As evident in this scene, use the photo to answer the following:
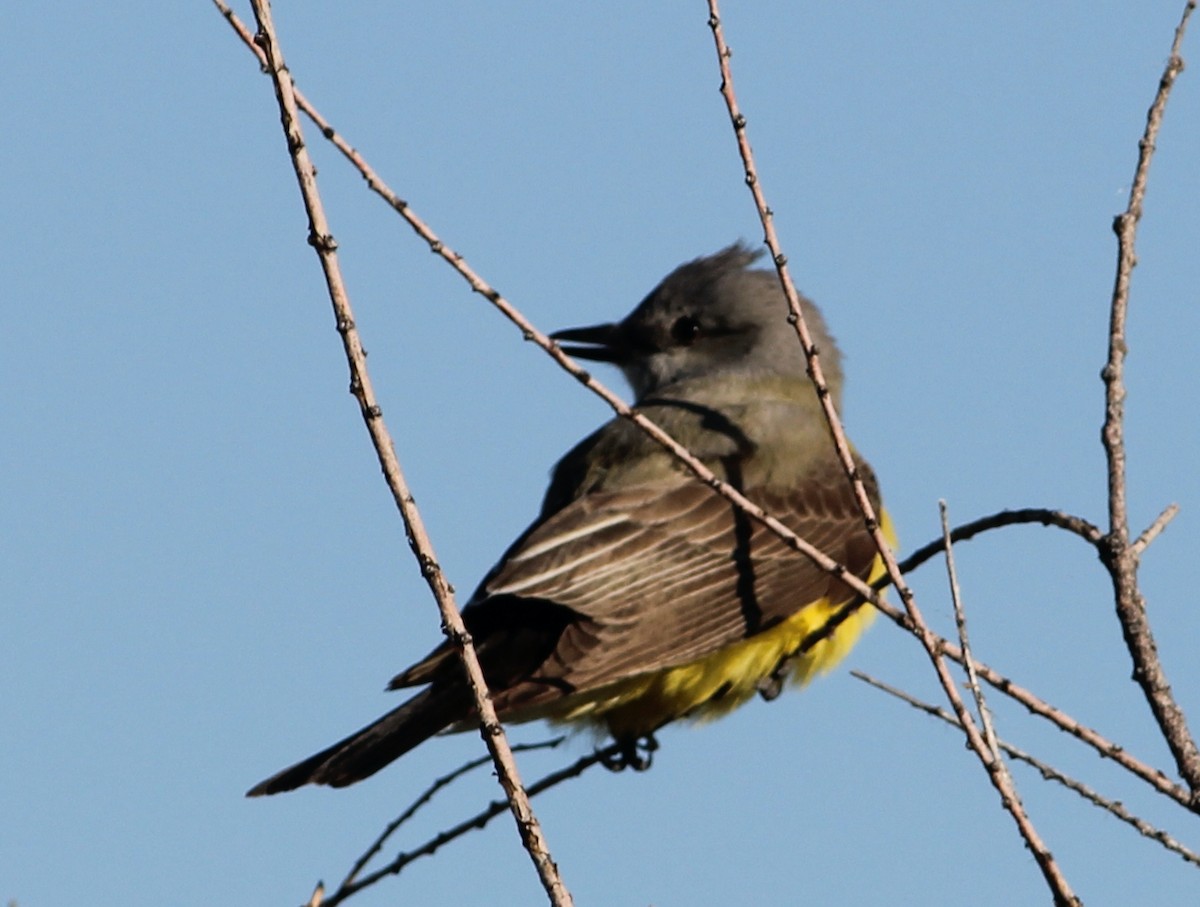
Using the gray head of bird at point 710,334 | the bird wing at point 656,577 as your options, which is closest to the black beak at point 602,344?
the gray head of bird at point 710,334

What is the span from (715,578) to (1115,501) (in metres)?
2.90

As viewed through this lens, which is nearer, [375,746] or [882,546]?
[882,546]

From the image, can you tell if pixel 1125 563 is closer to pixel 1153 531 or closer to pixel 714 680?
pixel 1153 531

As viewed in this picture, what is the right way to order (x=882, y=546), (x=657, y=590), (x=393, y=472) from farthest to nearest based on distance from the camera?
1. (x=657, y=590)
2. (x=882, y=546)
3. (x=393, y=472)

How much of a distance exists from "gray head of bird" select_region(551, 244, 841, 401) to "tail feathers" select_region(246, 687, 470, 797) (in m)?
2.71

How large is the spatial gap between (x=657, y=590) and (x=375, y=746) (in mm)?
1256

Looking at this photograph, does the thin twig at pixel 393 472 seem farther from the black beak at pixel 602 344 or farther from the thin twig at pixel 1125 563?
the black beak at pixel 602 344

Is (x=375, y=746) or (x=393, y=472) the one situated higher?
(x=375, y=746)

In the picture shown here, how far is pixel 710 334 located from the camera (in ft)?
25.2

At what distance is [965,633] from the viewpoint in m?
3.20

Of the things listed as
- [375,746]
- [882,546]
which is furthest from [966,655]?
[375,746]

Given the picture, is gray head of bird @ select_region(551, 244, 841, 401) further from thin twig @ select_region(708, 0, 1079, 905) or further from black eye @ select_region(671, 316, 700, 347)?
thin twig @ select_region(708, 0, 1079, 905)

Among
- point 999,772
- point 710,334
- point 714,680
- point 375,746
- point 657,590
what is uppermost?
point 710,334

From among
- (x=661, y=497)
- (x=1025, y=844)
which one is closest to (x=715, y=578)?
(x=661, y=497)
